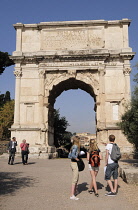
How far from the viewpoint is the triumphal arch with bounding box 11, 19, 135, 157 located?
18.6m

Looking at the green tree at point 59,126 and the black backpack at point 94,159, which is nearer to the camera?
the black backpack at point 94,159

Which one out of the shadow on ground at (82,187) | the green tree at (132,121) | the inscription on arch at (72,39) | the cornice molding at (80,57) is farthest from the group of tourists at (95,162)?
the inscription on arch at (72,39)

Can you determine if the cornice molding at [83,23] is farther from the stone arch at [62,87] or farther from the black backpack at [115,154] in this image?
the black backpack at [115,154]

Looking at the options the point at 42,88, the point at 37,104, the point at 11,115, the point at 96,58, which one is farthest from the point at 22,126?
the point at 11,115

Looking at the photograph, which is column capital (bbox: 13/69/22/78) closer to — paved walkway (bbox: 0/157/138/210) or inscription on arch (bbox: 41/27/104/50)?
inscription on arch (bbox: 41/27/104/50)

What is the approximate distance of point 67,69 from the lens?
63.3 ft

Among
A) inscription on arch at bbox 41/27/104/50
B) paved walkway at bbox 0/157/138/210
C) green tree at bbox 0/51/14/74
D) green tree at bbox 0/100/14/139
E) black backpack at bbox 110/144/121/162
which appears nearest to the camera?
paved walkway at bbox 0/157/138/210

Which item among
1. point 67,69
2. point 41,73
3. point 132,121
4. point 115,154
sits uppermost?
point 67,69

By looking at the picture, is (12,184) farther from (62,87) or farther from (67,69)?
(62,87)

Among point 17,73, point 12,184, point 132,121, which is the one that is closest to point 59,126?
point 17,73

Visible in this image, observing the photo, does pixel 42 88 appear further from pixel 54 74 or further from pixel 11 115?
pixel 11 115

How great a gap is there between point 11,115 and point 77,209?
39761 mm

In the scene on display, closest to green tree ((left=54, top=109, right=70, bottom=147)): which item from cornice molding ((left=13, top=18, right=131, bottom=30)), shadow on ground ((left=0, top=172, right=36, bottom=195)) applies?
cornice molding ((left=13, top=18, right=131, bottom=30))

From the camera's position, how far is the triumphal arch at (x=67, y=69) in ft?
61.0
